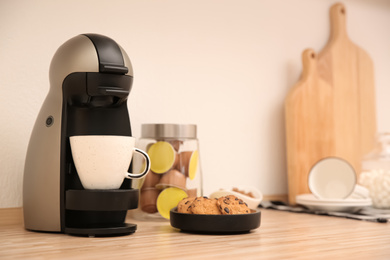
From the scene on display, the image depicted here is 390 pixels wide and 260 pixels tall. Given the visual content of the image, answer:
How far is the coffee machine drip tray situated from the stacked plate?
62 cm

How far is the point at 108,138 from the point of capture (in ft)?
2.75

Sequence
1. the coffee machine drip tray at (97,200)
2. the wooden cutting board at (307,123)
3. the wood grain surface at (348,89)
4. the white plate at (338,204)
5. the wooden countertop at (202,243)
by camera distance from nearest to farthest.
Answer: the wooden countertop at (202,243) → the coffee machine drip tray at (97,200) → the white plate at (338,204) → the wooden cutting board at (307,123) → the wood grain surface at (348,89)

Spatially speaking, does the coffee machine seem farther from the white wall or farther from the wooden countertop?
the white wall

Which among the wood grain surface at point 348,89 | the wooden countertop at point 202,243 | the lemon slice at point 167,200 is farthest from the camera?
the wood grain surface at point 348,89

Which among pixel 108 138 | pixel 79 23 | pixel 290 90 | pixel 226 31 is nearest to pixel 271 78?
pixel 290 90

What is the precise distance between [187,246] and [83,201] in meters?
0.20

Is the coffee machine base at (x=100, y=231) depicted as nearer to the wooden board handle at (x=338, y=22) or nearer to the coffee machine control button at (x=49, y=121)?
the coffee machine control button at (x=49, y=121)

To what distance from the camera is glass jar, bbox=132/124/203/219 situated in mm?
1052

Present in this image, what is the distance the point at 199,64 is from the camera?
134cm

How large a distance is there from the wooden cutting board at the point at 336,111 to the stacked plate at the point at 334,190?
127 mm

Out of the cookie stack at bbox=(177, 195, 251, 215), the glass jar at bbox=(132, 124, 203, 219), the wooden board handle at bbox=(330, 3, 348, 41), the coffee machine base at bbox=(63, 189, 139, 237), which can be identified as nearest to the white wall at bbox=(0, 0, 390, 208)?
the wooden board handle at bbox=(330, 3, 348, 41)

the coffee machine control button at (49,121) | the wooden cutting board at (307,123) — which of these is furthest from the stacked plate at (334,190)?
the coffee machine control button at (49,121)

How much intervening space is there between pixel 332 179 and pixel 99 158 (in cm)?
74

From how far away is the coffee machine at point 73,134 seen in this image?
838 mm
